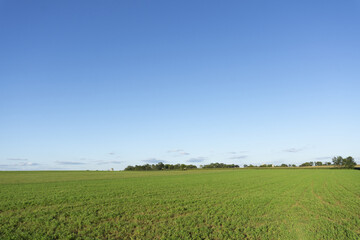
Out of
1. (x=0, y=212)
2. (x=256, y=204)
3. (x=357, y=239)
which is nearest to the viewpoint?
(x=357, y=239)

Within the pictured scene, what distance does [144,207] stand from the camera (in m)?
19.7

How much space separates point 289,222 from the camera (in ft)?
50.1

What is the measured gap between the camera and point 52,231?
13.1 metres

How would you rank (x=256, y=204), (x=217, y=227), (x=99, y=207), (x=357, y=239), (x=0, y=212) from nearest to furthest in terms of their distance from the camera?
(x=357, y=239) → (x=217, y=227) → (x=0, y=212) → (x=99, y=207) → (x=256, y=204)

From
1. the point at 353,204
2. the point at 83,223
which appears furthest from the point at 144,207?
the point at 353,204

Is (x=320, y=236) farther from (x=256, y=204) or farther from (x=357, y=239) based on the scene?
(x=256, y=204)

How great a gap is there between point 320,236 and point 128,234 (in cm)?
995

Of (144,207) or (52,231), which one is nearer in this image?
(52,231)

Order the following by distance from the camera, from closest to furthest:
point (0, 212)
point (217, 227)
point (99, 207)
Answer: point (217, 227), point (0, 212), point (99, 207)

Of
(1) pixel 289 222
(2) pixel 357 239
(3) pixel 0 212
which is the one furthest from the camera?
(3) pixel 0 212

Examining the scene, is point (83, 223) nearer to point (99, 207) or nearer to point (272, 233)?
point (99, 207)

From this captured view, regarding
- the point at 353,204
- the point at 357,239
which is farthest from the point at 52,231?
the point at 353,204

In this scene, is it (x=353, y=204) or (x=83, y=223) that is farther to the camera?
(x=353, y=204)

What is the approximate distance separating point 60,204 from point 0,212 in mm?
4232
